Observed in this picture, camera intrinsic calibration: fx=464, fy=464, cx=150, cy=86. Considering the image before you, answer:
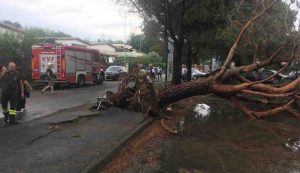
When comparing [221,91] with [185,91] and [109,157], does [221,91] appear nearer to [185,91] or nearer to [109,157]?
[185,91]

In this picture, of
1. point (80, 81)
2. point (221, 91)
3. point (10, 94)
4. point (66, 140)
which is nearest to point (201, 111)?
point (221, 91)

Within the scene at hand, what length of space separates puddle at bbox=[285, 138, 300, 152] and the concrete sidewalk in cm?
402

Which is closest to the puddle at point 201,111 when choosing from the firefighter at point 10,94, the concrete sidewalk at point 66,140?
the concrete sidewalk at point 66,140

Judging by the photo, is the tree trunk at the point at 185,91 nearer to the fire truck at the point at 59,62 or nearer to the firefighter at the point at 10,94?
the firefighter at the point at 10,94

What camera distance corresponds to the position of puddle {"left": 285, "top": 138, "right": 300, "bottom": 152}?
38.5 ft

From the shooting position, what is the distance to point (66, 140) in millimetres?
10336

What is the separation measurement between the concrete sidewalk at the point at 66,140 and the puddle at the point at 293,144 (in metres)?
4.02

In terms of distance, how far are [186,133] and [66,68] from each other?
1696 centimetres

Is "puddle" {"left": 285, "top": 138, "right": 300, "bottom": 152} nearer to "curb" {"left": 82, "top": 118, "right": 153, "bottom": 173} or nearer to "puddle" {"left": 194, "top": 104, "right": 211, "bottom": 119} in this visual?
"curb" {"left": 82, "top": 118, "right": 153, "bottom": 173}

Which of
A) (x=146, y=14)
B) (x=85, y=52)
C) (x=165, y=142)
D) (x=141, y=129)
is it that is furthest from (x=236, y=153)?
(x=85, y=52)

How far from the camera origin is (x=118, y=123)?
44.0ft

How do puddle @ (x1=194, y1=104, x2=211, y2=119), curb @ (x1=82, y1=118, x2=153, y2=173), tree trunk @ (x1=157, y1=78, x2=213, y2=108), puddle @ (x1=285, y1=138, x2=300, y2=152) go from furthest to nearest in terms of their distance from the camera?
puddle @ (x1=194, y1=104, x2=211, y2=119) < tree trunk @ (x1=157, y1=78, x2=213, y2=108) < puddle @ (x1=285, y1=138, x2=300, y2=152) < curb @ (x1=82, y1=118, x2=153, y2=173)

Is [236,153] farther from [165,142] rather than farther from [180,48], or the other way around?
[180,48]

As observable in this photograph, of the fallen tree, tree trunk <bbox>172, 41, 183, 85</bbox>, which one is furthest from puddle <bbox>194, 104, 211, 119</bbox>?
tree trunk <bbox>172, 41, 183, 85</bbox>
